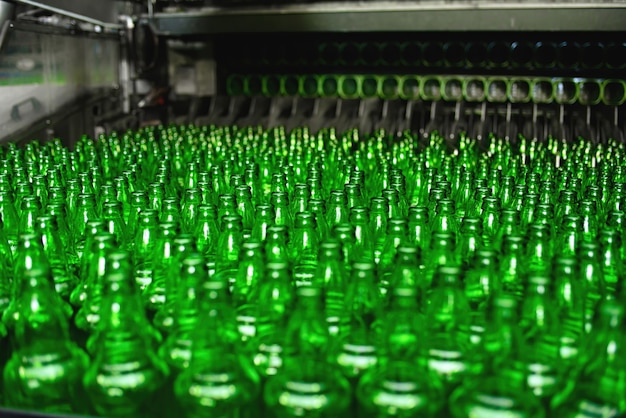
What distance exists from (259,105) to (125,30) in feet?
4.59

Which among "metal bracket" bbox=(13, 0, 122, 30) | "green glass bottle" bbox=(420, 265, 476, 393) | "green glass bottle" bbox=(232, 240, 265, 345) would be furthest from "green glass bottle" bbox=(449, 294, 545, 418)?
"metal bracket" bbox=(13, 0, 122, 30)

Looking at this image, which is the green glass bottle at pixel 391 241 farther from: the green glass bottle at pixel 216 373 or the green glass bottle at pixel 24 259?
the green glass bottle at pixel 24 259

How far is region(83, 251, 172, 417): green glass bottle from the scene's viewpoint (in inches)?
38.8

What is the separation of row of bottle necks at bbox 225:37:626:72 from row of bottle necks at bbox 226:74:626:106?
11 cm

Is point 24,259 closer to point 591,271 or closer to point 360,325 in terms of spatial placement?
point 360,325

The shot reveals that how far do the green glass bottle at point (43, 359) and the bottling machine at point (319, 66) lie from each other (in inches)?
127

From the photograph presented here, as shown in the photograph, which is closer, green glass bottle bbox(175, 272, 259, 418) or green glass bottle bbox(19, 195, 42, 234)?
green glass bottle bbox(175, 272, 259, 418)

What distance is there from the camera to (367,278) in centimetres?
116

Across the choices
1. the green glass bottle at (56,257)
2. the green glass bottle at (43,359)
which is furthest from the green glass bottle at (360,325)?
the green glass bottle at (56,257)

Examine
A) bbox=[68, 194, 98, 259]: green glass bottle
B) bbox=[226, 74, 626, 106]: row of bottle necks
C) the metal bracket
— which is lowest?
bbox=[68, 194, 98, 259]: green glass bottle

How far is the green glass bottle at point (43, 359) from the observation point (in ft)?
3.33

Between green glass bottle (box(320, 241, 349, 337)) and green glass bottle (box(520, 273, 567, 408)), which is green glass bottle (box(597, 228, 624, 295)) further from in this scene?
green glass bottle (box(320, 241, 349, 337))

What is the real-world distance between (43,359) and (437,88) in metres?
4.44

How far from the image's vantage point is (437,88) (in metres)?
5.10
